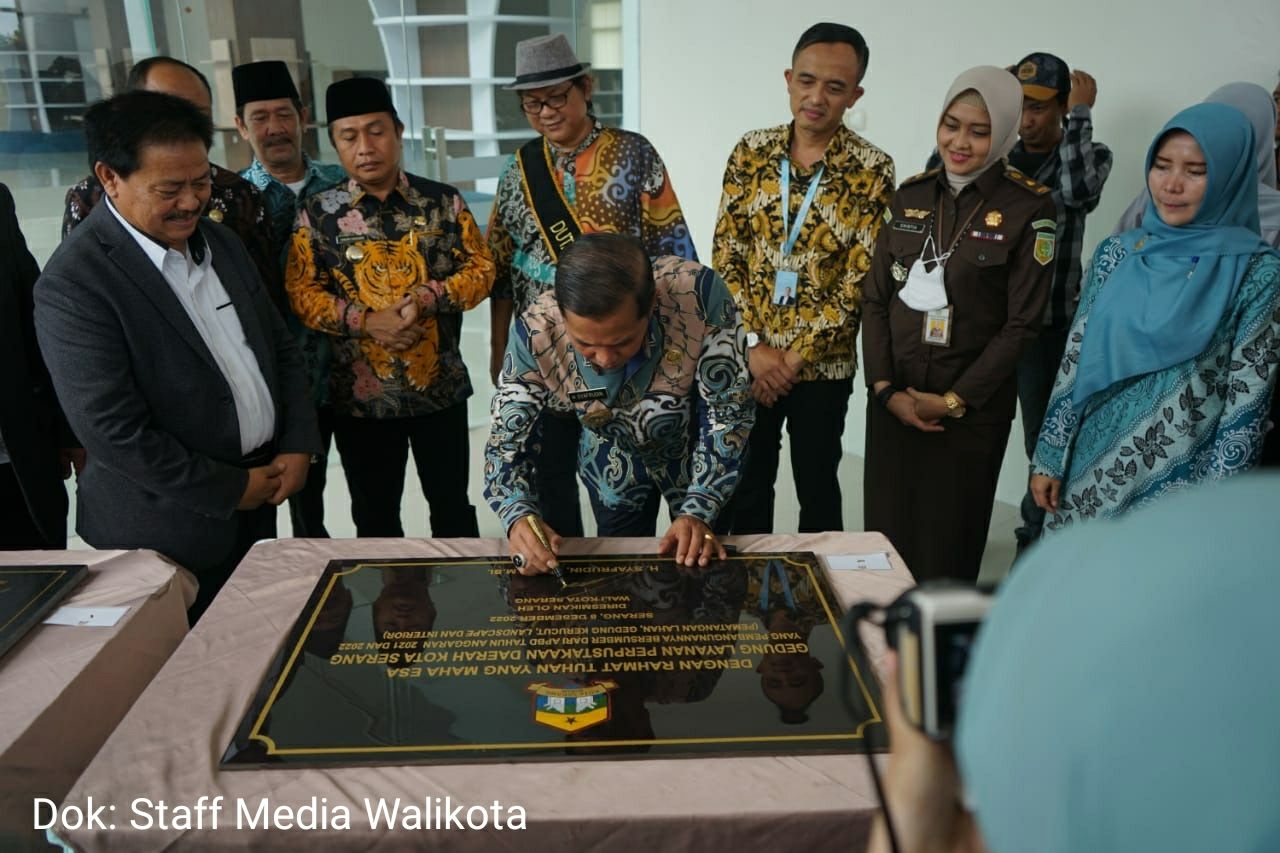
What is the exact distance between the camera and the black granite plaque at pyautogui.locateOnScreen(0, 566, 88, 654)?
1373 mm

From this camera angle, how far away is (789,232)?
2533mm

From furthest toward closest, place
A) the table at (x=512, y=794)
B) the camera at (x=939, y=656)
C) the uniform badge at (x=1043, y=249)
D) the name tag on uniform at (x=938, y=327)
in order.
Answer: the name tag on uniform at (x=938, y=327) → the uniform badge at (x=1043, y=249) → the table at (x=512, y=794) → the camera at (x=939, y=656)

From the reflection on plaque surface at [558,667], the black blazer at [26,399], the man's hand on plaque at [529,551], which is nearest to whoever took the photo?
the reflection on plaque surface at [558,667]

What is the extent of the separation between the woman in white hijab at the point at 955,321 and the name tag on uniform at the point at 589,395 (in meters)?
1.01

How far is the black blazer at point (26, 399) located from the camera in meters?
1.96

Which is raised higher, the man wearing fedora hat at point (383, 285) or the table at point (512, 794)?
the man wearing fedora hat at point (383, 285)

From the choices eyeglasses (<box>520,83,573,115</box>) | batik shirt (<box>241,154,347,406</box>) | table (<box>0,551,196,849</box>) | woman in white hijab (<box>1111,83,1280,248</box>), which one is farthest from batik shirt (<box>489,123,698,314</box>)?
woman in white hijab (<box>1111,83,1280,248</box>)

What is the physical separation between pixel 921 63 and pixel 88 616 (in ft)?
11.2

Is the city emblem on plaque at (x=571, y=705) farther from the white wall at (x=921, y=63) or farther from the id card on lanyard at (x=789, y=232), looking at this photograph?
the white wall at (x=921, y=63)

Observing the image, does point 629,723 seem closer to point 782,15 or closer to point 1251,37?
point 1251,37

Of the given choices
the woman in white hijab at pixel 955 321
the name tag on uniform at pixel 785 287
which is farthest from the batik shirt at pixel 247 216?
the woman in white hijab at pixel 955 321

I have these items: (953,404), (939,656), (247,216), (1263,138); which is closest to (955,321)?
(953,404)

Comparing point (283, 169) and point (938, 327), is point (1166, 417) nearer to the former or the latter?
point (938, 327)

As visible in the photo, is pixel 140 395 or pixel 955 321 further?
pixel 955 321
